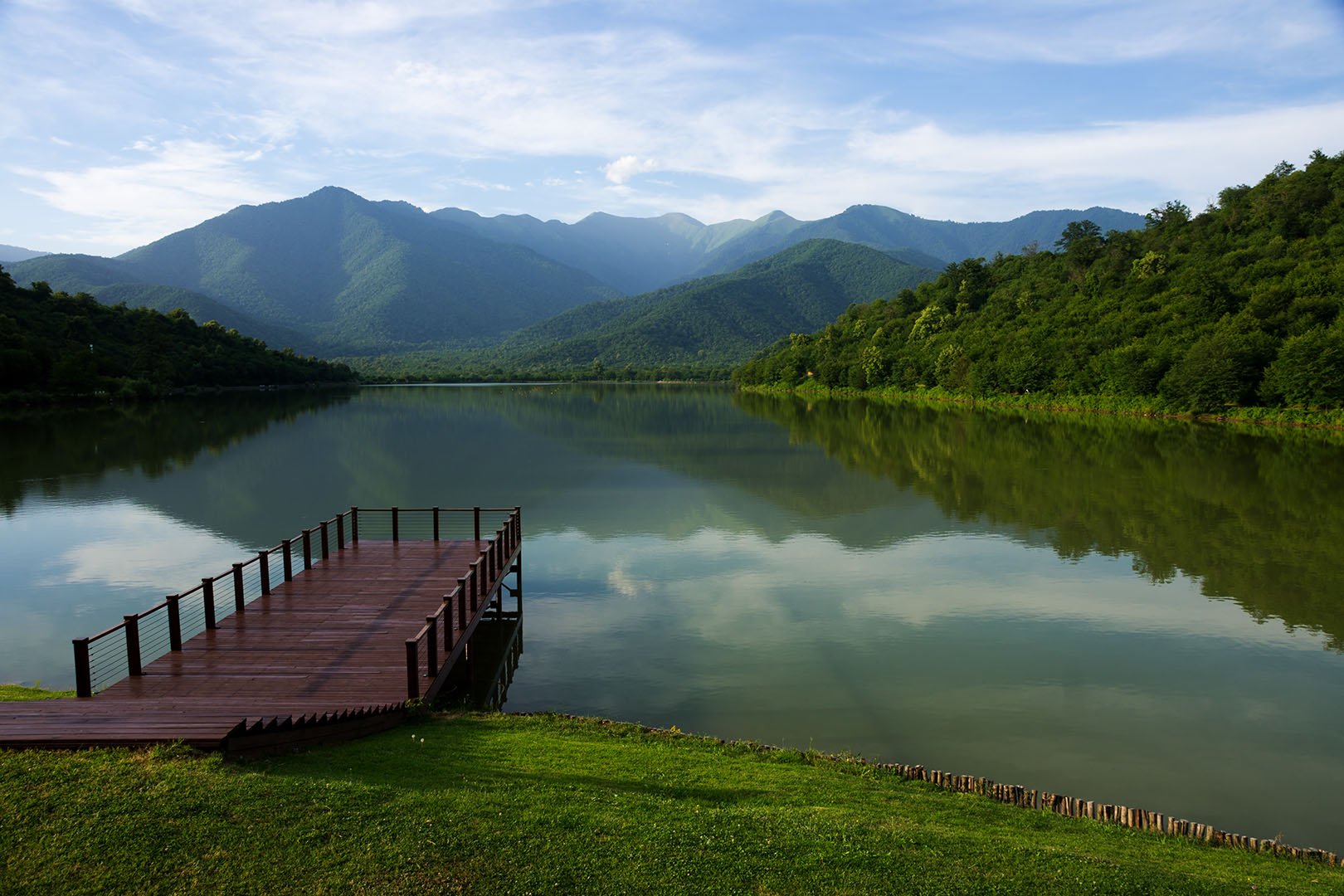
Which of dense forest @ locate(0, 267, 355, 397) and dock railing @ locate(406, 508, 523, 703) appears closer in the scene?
dock railing @ locate(406, 508, 523, 703)

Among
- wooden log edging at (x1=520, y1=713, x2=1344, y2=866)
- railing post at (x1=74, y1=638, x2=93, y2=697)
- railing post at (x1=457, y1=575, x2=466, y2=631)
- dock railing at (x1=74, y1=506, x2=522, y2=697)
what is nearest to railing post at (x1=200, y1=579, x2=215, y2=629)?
dock railing at (x1=74, y1=506, x2=522, y2=697)

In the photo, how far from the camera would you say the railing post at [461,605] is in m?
11.5

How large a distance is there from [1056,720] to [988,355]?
3049 inches

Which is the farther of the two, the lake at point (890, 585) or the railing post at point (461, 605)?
the railing post at point (461, 605)

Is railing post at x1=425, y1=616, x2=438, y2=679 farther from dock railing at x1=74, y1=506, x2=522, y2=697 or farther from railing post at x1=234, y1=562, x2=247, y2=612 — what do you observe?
railing post at x1=234, y1=562, x2=247, y2=612

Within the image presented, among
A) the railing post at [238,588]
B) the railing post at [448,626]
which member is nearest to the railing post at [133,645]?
the railing post at [238,588]

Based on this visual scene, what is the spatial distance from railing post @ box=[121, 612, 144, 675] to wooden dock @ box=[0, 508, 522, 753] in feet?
0.07

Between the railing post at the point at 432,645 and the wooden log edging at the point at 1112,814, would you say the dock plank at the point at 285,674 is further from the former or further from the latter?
the wooden log edging at the point at 1112,814

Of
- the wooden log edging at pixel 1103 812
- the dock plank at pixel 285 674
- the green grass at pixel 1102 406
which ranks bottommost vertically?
the wooden log edging at pixel 1103 812

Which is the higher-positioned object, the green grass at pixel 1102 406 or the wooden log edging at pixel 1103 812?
the green grass at pixel 1102 406

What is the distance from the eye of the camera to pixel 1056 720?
1048 centimetres

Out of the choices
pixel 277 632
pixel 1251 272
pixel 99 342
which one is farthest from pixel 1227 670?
pixel 99 342

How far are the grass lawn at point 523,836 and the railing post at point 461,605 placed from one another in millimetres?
4014

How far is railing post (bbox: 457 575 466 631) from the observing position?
454 inches
